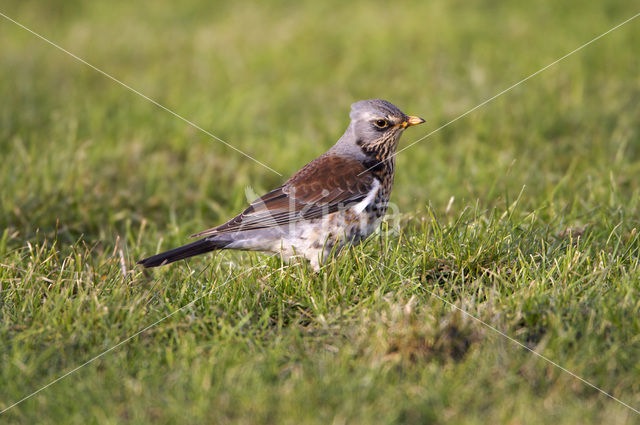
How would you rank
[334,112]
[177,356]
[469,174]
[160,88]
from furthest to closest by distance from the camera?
1. [160,88]
2. [334,112]
3. [469,174]
4. [177,356]

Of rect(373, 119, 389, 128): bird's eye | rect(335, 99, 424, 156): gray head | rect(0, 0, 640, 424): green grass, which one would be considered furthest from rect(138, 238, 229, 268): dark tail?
rect(373, 119, 389, 128): bird's eye

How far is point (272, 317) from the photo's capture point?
389cm

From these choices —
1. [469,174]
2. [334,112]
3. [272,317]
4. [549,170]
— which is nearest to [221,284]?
[272,317]

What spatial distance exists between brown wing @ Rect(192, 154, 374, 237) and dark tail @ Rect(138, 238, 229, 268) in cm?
7

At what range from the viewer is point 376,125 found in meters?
4.78

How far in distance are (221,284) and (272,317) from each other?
0.37 meters

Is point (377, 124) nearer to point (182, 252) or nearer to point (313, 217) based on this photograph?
point (313, 217)

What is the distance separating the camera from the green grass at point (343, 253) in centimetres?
316

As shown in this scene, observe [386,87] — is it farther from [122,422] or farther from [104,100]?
[122,422]

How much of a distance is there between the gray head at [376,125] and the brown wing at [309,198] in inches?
9.3

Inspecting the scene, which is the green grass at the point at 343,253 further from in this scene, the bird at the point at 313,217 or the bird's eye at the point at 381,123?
the bird's eye at the point at 381,123

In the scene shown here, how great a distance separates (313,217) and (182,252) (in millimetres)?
837

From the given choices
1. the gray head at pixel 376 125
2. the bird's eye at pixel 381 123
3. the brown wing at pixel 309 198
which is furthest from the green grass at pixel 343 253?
the bird's eye at pixel 381 123

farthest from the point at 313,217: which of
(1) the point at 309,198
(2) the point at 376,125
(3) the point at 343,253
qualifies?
(2) the point at 376,125
